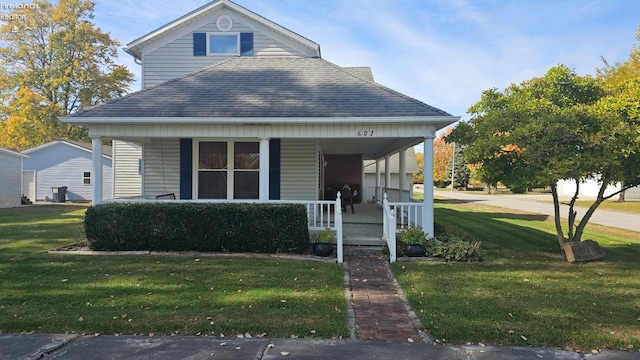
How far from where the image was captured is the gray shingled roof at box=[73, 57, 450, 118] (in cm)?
874

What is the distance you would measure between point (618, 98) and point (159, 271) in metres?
9.00

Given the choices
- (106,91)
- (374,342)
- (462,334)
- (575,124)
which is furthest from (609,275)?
(106,91)

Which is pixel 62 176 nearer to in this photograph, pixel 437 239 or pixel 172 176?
pixel 172 176

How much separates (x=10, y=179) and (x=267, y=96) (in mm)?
21353

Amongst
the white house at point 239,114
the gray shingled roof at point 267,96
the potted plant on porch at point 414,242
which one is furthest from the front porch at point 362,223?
the gray shingled roof at point 267,96

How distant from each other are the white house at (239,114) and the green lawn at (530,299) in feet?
7.04

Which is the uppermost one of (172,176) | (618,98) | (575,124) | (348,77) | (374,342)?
(348,77)

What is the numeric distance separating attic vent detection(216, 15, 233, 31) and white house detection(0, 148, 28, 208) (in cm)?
1801

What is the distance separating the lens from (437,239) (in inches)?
339

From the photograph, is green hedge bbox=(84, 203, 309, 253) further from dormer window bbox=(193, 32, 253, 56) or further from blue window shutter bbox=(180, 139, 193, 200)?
dormer window bbox=(193, 32, 253, 56)

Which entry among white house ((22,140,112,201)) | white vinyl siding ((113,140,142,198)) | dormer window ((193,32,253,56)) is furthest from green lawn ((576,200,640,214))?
white house ((22,140,112,201))

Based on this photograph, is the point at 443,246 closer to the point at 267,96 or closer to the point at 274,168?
the point at 274,168

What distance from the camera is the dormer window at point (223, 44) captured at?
12570mm

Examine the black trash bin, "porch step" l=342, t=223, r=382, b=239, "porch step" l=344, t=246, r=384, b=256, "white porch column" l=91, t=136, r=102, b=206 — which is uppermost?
"white porch column" l=91, t=136, r=102, b=206
